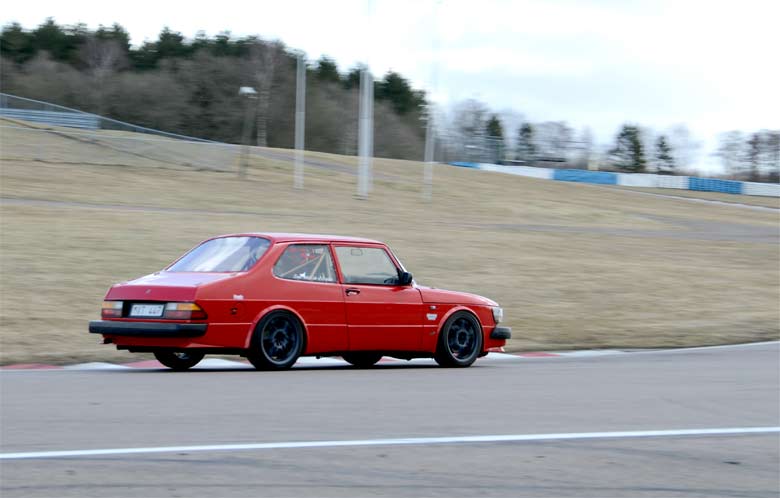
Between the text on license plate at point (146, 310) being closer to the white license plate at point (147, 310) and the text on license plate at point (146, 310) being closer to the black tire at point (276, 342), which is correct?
the white license plate at point (147, 310)

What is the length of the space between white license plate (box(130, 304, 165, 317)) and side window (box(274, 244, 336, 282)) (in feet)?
4.02

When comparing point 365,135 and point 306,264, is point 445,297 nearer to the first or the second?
point 306,264

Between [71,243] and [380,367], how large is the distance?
1044cm

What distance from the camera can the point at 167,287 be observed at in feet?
32.9

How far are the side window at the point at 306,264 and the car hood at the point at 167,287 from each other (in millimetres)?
594

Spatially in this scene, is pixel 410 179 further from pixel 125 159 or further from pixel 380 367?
pixel 380 367

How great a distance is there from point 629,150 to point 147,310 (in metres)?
111

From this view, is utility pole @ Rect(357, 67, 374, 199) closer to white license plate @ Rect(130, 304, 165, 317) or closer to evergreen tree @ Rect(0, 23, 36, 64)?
white license plate @ Rect(130, 304, 165, 317)

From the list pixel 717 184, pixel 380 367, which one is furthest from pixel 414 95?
pixel 380 367

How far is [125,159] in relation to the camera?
4403 cm

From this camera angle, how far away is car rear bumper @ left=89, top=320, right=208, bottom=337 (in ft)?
32.0

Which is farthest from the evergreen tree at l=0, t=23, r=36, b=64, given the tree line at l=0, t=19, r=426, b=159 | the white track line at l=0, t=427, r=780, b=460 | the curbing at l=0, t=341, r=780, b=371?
the white track line at l=0, t=427, r=780, b=460

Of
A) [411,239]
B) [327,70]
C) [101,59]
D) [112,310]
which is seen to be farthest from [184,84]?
[112,310]

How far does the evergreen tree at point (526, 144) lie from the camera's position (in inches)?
4156
